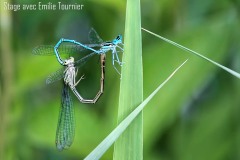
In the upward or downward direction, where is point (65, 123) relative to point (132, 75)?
downward

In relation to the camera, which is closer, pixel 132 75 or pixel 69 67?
pixel 132 75

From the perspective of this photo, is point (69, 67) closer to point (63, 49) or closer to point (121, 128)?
point (63, 49)

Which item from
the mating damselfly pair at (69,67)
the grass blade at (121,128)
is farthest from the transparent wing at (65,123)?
the grass blade at (121,128)

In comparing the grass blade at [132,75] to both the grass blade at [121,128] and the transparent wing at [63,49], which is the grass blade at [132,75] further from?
the transparent wing at [63,49]

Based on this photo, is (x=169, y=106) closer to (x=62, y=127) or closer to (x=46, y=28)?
(x=62, y=127)

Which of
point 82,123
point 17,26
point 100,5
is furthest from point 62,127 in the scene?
point 100,5

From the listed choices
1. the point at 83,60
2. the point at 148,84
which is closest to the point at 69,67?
the point at 83,60
